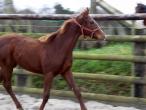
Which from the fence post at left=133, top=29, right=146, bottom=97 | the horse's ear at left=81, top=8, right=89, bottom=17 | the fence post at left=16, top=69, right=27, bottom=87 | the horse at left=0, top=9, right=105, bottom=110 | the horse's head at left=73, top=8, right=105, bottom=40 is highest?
the horse's ear at left=81, top=8, right=89, bottom=17

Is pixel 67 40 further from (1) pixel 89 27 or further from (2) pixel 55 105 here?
(2) pixel 55 105

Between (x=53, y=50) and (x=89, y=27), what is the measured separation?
1.88ft

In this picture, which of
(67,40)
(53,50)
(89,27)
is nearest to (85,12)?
(89,27)

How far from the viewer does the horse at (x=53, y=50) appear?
5254 millimetres

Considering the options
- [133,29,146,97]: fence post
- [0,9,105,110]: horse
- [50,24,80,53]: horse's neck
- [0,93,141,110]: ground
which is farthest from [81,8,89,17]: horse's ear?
[0,93,141,110]: ground

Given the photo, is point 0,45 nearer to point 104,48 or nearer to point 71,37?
point 71,37

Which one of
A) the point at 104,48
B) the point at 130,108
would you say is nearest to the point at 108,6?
the point at 104,48

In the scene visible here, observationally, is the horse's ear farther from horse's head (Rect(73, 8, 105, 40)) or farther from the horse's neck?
the horse's neck

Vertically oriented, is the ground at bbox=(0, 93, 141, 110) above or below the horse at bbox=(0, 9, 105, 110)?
below

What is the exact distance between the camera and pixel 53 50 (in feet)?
17.6

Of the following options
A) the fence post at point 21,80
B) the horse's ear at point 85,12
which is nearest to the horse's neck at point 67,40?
the horse's ear at point 85,12

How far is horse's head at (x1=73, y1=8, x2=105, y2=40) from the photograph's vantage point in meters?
5.21

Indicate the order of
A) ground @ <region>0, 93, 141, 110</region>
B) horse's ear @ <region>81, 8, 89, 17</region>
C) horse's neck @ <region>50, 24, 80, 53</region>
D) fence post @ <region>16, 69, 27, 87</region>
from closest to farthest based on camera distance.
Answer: horse's ear @ <region>81, 8, 89, 17</region> < horse's neck @ <region>50, 24, 80, 53</region> < ground @ <region>0, 93, 141, 110</region> < fence post @ <region>16, 69, 27, 87</region>

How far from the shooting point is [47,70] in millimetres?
5285
